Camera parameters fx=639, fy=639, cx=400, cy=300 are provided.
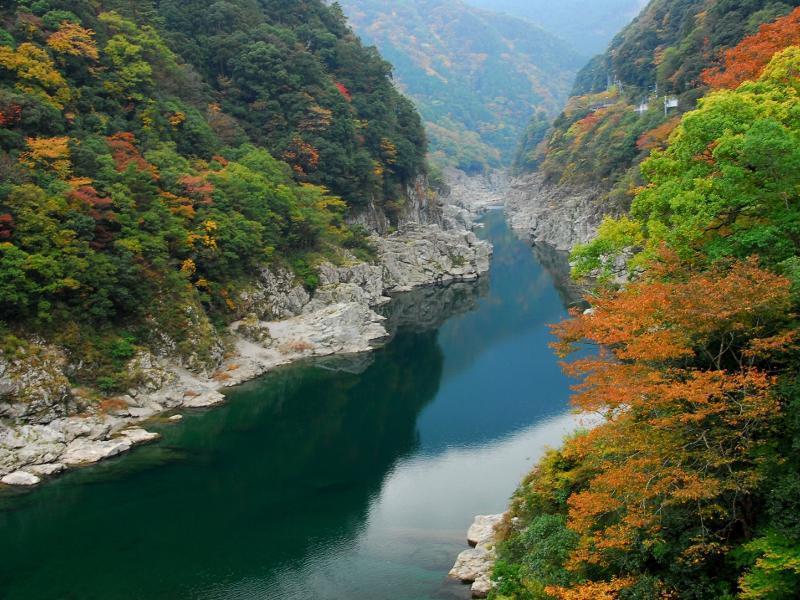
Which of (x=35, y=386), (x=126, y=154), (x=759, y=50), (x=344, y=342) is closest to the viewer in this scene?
(x=35, y=386)

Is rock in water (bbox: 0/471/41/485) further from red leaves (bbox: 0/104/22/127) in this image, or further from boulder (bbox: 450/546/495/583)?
red leaves (bbox: 0/104/22/127)

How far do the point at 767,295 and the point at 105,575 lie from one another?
18963 mm

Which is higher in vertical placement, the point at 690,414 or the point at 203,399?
the point at 690,414

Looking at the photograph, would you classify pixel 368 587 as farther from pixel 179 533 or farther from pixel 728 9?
pixel 728 9

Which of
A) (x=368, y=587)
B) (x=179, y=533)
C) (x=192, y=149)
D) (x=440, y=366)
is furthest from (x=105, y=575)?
(x=192, y=149)

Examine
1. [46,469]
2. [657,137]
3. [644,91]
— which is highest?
[644,91]

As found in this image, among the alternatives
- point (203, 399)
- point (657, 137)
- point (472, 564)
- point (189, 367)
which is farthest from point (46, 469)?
point (657, 137)

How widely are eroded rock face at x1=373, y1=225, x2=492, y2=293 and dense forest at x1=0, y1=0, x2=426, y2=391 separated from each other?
4.09 m

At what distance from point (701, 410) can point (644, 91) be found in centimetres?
7831

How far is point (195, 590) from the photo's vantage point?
18.3 meters

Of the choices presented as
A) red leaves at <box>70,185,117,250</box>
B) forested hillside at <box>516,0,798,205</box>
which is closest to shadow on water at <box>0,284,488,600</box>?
red leaves at <box>70,185,117,250</box>

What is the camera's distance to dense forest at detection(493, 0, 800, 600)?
11.1 metres

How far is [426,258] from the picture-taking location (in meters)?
64.2

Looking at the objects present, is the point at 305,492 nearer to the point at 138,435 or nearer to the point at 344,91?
the point at 138,435
